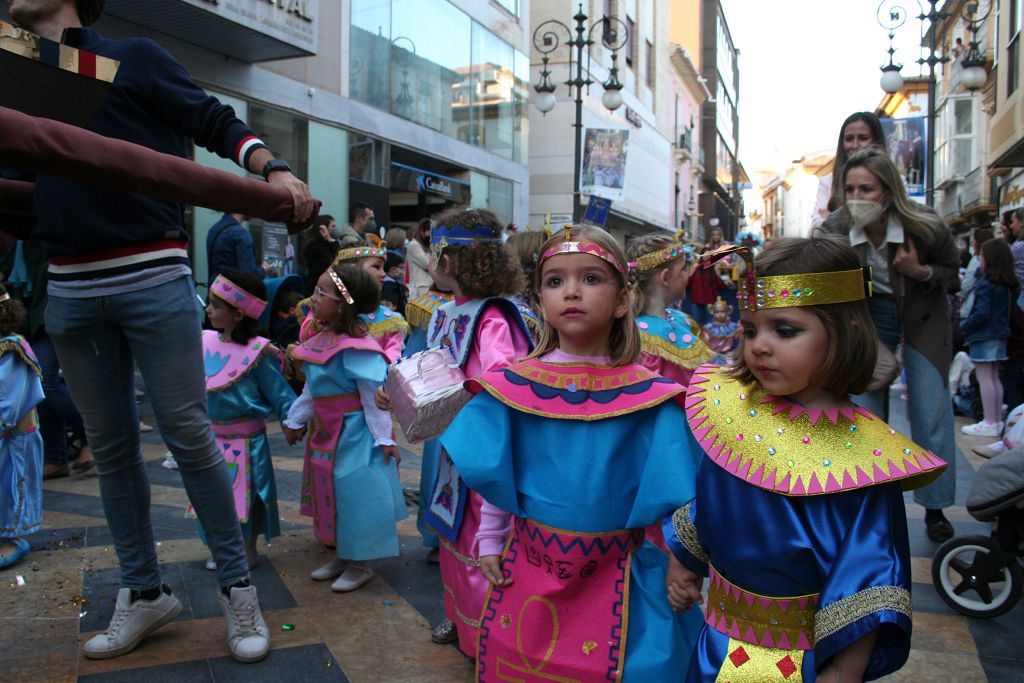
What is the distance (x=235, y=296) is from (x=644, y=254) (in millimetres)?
2265

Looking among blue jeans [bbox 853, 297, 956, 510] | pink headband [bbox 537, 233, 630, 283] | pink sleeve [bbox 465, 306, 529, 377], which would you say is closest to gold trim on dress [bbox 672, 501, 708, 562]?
pink headband [bbox 537, 233, 630, 283]

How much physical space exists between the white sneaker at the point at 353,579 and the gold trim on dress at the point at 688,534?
2.24 meters

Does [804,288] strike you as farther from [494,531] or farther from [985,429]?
[985,429]

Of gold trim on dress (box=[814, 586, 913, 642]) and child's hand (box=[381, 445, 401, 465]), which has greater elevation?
gold trim on dress (box=[814, 586, 913, 642])

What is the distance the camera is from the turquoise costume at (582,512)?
86.9 inches

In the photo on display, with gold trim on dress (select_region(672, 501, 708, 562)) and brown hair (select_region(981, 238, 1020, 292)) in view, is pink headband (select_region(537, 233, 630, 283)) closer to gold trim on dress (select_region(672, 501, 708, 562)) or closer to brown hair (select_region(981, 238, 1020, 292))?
gold trim on dress (select_region(672, 501, 708, 562))

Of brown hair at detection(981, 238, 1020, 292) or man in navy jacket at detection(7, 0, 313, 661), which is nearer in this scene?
man in navy jacket at detection(7, 0, 313, 661)

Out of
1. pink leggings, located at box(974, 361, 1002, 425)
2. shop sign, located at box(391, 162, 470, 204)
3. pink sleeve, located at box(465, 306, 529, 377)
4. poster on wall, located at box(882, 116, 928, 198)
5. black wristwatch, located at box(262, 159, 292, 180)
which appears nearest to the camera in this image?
black wristwatch, located at box(262, 159, 292, 180)

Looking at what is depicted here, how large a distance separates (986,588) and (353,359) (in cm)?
304

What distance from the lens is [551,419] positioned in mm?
2371

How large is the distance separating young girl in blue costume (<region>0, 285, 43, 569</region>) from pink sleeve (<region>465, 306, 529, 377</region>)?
251 cm

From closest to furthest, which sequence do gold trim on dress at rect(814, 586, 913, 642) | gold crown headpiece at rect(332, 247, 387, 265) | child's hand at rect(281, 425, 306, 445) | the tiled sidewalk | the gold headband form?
gold trim on dress at rect(814, 586, 913, 642)
the tiled sidewalk
the gold headband
child's hand at rect(281, 425, 306, 445)
gold crown headpiece at rect(332, 247, 387, 265)

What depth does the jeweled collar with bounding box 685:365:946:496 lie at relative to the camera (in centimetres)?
180

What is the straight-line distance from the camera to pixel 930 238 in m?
3.78
